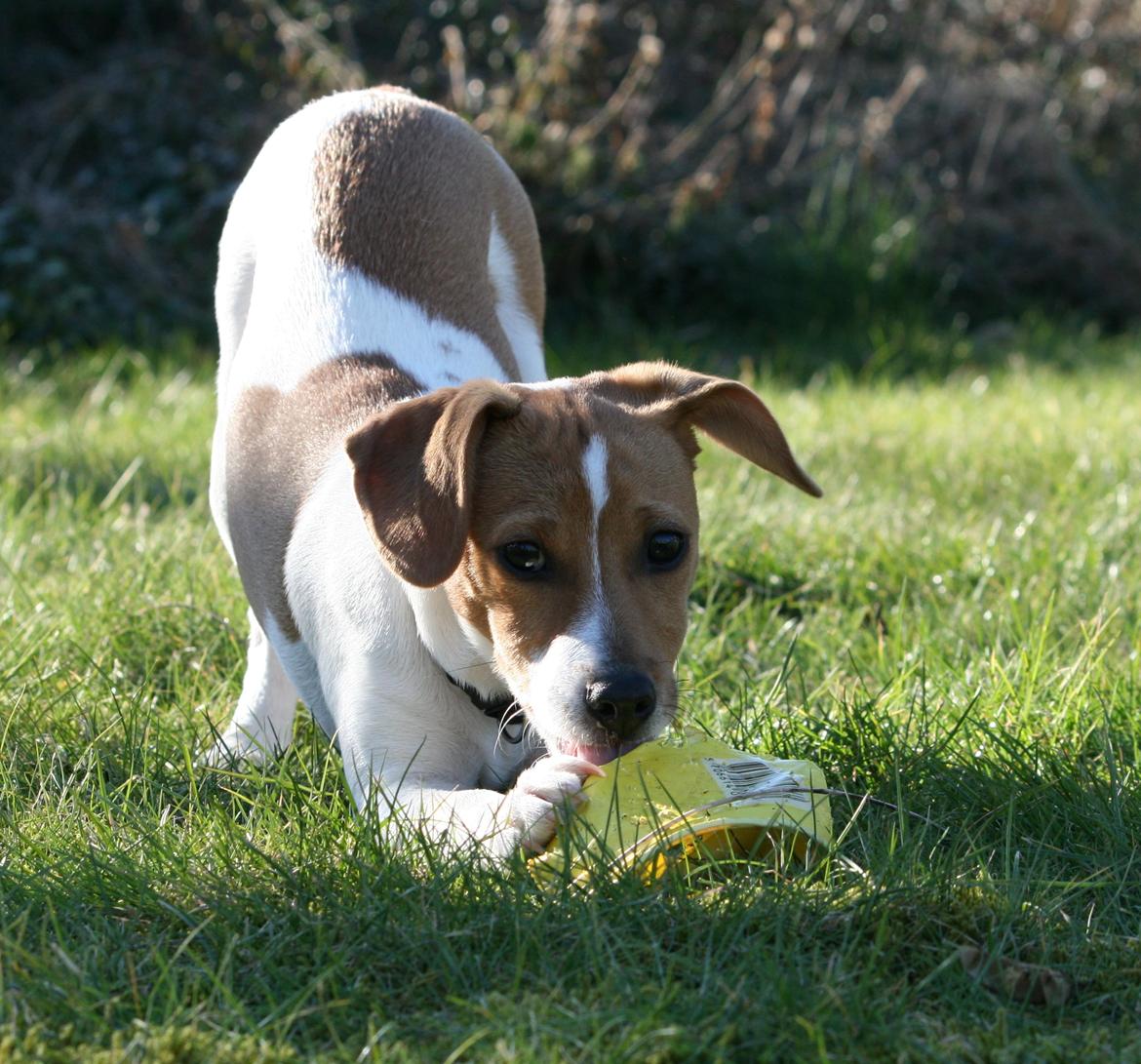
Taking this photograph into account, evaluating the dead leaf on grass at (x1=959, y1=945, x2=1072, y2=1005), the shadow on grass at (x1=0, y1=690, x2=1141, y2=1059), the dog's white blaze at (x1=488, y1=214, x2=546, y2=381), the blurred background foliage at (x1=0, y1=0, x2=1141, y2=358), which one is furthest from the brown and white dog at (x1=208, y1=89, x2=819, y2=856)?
the blurred background foliage at (x1=0, y1=0, x2=1141, y2=358)

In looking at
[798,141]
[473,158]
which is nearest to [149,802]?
[473,158]

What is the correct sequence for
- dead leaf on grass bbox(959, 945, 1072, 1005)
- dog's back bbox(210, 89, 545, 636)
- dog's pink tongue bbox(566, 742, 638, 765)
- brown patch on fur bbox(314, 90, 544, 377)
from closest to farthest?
1. dead leaf on grass bbox(959, 945, 1072, 1005)
2. dog's pink tongue bbox(566, 742, 638, 765)
3. dog's back bbox(210, 89, 545, 636)
4. brown patch on fur bbox(314, 90, 544, 377)

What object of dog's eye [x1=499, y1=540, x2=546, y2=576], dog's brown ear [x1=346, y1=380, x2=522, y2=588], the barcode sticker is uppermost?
dog's brown ear [x1=346, y1=380, x2=522, y2=588]

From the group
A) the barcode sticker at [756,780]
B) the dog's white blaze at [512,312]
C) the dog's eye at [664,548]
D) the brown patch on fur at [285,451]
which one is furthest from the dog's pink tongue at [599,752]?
the dog's white blaze at [512,312]

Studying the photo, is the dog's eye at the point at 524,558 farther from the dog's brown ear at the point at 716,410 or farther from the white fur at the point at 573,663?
the dog's brown ear at the point at 716,410

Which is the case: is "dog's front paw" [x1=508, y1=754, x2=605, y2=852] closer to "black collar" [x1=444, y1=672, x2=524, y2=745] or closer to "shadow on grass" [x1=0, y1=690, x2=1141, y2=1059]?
"shadow on grass" [x1=0, y1=690, x2=1141, y2=1059]

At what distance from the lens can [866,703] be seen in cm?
352

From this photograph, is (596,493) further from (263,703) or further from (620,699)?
(263,703)

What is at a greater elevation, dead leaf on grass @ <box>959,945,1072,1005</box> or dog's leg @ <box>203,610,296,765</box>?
dead leaf on grass @ <box>959,945,1072,1005</box>

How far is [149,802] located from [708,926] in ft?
4.12

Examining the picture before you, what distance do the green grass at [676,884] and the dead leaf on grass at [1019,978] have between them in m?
0.02

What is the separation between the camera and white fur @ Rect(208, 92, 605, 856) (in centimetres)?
324

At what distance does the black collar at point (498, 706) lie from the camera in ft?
11.1

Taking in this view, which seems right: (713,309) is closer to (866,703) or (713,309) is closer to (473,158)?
(473,158)
